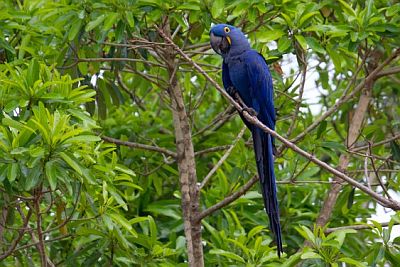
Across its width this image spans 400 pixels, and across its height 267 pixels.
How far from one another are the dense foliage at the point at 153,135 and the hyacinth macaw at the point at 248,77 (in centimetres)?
10

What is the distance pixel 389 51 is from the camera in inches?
199

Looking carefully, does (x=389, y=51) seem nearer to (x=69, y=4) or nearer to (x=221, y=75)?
(x=221, y=75)

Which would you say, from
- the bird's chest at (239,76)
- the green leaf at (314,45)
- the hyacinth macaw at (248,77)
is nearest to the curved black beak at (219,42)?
the hyacinth macaw at (248,77)

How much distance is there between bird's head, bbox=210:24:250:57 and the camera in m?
4.30

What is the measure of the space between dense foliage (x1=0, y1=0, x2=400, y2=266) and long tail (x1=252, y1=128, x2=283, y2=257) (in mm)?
134

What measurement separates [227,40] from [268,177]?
2.53 ft

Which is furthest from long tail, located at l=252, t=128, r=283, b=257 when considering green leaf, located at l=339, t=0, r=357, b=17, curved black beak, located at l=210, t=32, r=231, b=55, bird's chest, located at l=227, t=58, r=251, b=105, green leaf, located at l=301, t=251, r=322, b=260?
green leaf, located at l=339, t=0, r=357, b=17

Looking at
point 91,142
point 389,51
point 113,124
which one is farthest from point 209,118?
point 91,142

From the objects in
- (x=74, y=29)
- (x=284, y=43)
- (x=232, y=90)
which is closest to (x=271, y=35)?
(x=284, y=43)

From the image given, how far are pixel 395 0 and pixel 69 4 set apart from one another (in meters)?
1.93

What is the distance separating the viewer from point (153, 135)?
5391mm

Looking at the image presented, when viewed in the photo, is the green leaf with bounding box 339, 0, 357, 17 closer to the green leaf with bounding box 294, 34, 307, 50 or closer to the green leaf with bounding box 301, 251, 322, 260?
the green leaf with bounding box 294, 34, 307, 50

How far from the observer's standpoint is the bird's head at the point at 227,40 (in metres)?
4.30

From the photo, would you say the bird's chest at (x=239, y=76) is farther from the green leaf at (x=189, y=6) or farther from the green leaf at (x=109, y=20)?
the green leaf at (x=109, y=20)
